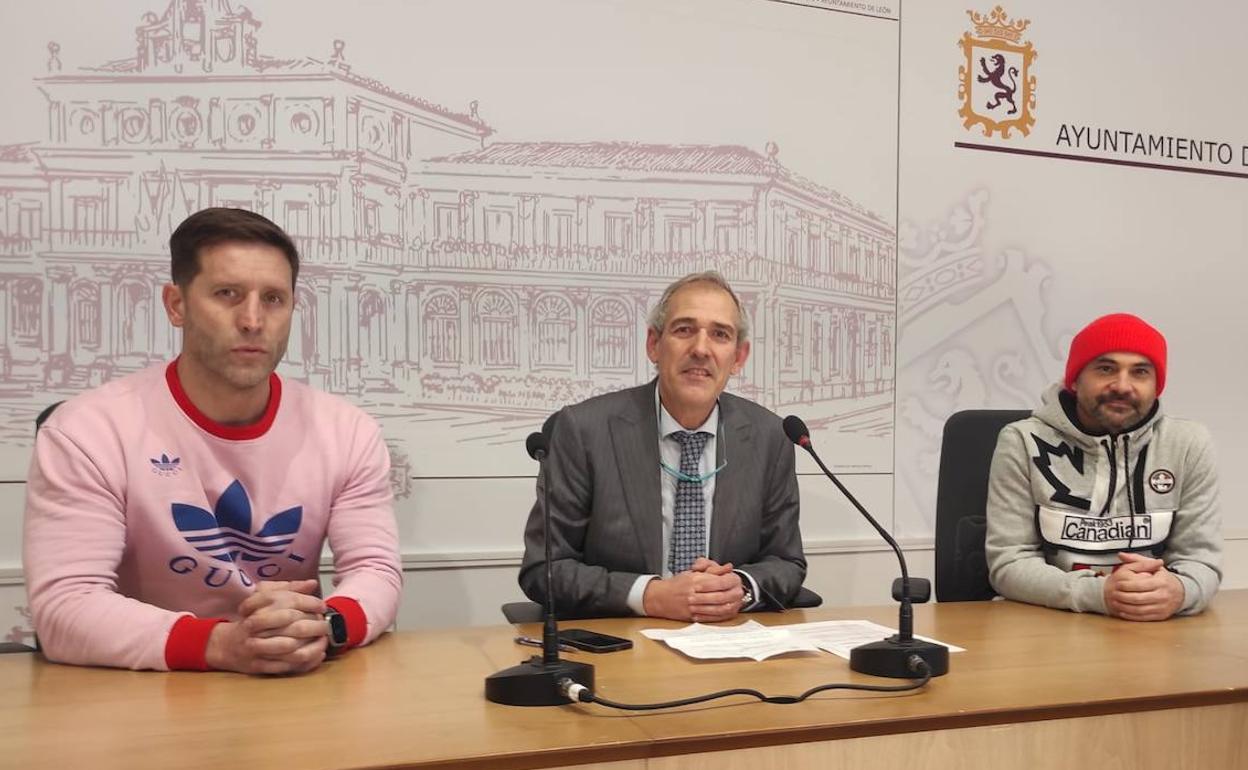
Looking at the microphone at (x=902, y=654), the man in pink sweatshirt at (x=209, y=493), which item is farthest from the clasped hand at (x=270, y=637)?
the microphone at (x=902, y=654)

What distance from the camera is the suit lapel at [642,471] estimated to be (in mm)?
2406

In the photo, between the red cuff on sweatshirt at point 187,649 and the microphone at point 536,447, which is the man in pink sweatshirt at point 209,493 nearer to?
the red cuff on sweatshirt at point 187,649

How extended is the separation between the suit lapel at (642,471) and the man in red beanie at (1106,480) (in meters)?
0.77

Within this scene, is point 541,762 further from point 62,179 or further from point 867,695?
point 62,179

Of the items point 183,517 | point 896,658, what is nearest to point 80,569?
point 183,517

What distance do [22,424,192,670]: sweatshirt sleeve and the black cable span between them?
639mm

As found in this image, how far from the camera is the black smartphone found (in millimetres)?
1772

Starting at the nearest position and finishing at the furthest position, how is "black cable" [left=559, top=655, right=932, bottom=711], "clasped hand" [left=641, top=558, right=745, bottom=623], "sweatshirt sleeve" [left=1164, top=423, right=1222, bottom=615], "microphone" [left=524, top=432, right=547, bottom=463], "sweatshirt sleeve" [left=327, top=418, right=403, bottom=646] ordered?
1. "black cable" [left=559, top=655, right=932, bottom=711]
2. "microphone" [left=524, top=432, right=547, bottom=463]
3. "sweatshirt sleeve" [left=327, top=418, right=403, bottom=646]
4. "clasped hand" [left=641, top=558, right=745, bottom=623]
5. "sweatshirt sleeve" [left=1164, top=423, right=1222, bottom=615]

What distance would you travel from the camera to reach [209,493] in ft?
6.15

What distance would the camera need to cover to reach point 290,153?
113 inches

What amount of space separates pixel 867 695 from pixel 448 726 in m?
0.58

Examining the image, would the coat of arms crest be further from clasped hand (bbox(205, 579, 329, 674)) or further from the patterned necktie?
clasped hand (bbox(205, 579, 329, 674))

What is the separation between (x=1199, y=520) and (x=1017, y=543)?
0.39 metres

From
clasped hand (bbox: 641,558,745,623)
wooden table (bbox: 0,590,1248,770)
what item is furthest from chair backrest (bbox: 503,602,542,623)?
wooden table (bbox: 0,590,1248,770)
